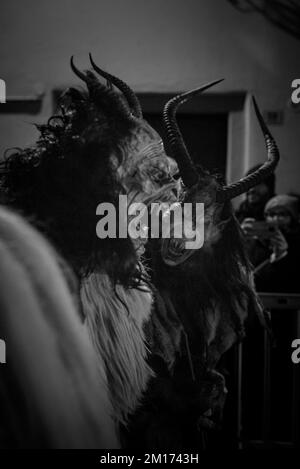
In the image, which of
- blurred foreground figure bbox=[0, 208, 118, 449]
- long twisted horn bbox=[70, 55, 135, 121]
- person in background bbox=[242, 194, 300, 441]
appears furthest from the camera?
person in background bbox=[242, 194, 300, 441]

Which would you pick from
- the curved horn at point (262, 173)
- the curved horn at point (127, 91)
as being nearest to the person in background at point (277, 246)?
the curved horn at point (262, 173)

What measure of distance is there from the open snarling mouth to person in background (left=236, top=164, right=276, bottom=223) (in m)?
0.25

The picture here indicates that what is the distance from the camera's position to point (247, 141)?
1.89m

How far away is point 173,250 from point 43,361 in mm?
540

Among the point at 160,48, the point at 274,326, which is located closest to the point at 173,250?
the point at 274,326

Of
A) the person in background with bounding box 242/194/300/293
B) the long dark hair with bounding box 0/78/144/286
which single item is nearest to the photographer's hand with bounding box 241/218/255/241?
the person in background with bounding box 242/194/300/293

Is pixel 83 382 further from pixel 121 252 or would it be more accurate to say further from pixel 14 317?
pixel 121 252

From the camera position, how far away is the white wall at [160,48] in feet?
6.11

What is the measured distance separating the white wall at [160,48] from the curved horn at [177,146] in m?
0.08

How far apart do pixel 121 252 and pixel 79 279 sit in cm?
16

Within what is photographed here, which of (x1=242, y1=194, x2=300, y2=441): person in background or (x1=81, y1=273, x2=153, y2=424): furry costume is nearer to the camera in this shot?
(x1=81, y1=273, x2=153, y2=424): furry costume

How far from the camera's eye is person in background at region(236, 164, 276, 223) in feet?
6.12

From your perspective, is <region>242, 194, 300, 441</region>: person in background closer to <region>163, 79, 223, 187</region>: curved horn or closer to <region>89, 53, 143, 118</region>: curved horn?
<region>163, 79, 223, 187</region>: curved horn
